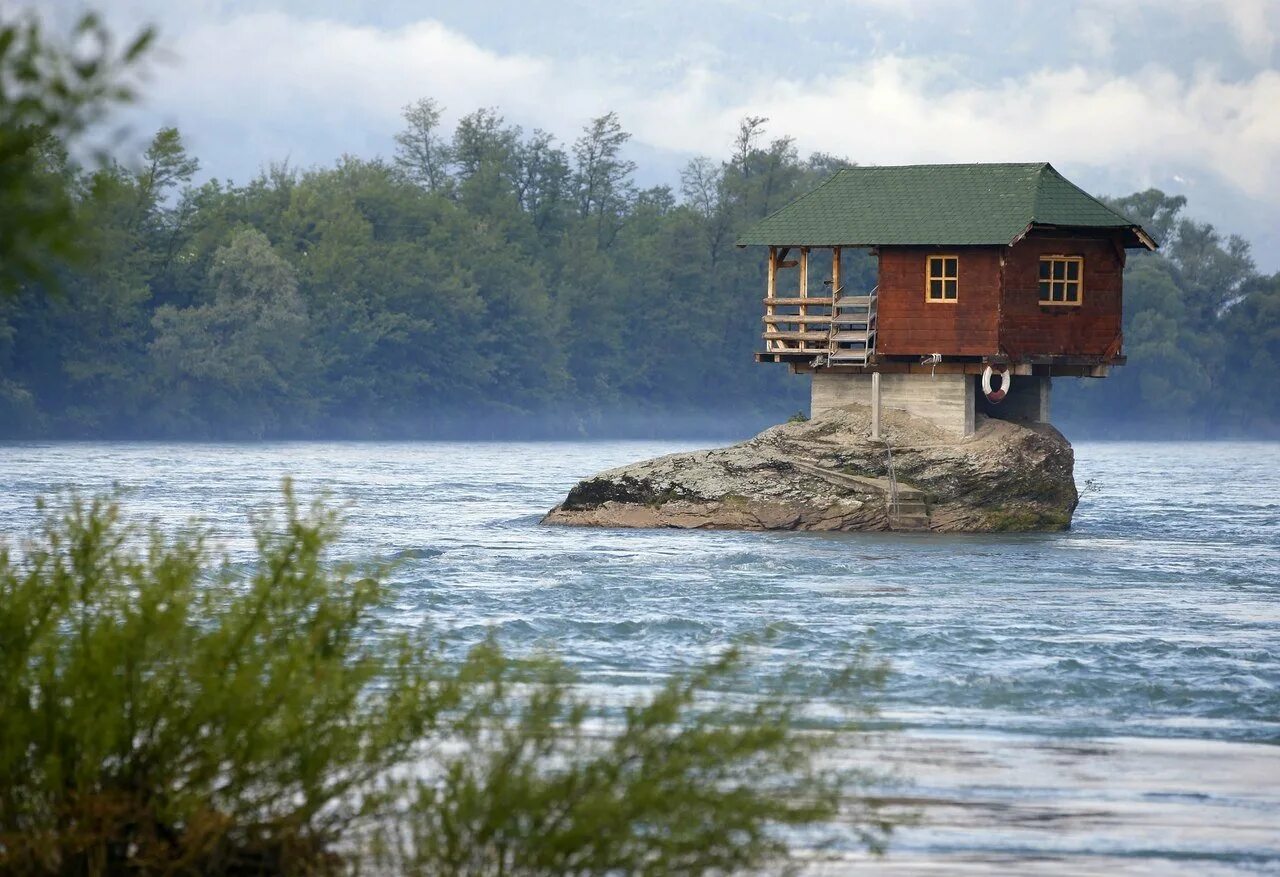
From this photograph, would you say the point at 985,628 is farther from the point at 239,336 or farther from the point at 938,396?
the point at 239,336

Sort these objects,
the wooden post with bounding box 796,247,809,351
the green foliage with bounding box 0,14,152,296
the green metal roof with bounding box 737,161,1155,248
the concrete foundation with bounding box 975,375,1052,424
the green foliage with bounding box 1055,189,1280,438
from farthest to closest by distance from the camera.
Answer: the green foliage with bounding box 1055,189,1280,438, the concrete foundation with bounding box 975,375,1052,424, the wooden post with bounding box 796,247,809,351, the green metal roof with bounding box 737,161,1155,248, the green foliage with bounding box 0,14,152,296

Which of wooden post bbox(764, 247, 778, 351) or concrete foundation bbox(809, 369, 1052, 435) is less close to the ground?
wooden post bbox(764, 247, 778, 351)

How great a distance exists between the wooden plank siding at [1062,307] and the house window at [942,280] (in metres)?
1.03

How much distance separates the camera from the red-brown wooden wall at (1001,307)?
3616 centimetres

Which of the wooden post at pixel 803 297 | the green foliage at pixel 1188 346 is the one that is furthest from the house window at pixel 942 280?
the green foliage at pixel 1188 346

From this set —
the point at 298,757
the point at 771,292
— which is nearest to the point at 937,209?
the point at 771,292

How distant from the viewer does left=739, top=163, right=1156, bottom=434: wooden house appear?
1422 inches

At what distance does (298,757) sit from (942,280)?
30156mm

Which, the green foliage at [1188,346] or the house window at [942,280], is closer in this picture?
the house window at [942,280]

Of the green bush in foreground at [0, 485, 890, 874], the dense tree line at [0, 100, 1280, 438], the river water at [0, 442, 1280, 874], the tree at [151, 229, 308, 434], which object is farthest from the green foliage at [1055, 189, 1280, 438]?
Result: the green bush in foreground at [0, 485, 890, 874]

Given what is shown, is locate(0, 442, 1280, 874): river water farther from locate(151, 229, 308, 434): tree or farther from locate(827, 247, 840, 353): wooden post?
locate(151, 229, 308, 434): tree

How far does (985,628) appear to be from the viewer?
819 inches

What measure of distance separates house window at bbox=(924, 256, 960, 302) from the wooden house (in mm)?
19

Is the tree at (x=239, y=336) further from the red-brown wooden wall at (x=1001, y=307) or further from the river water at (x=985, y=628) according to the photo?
the red-brown wooden wall at (x=1001, y=307)
